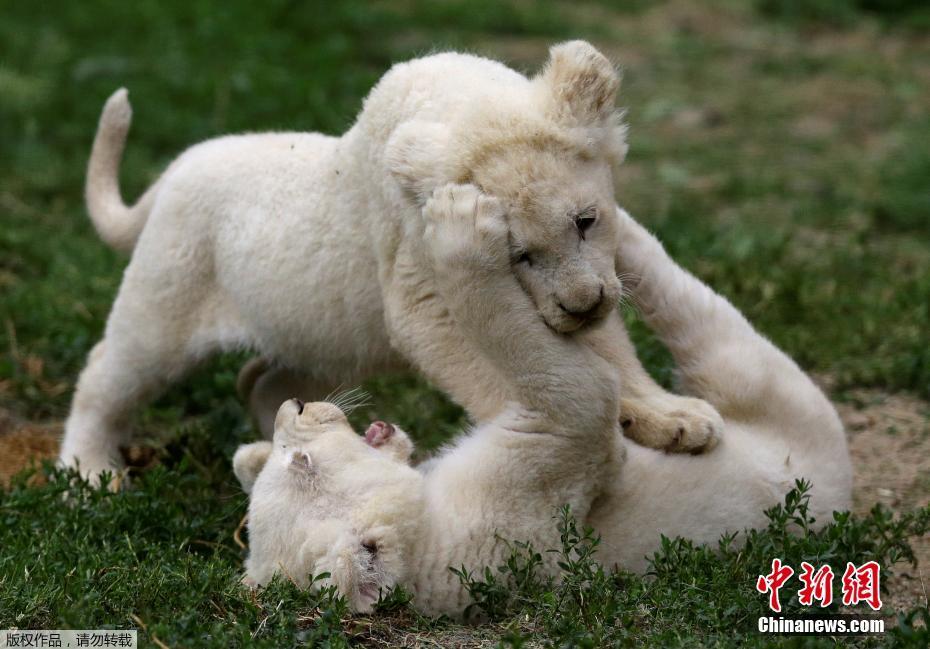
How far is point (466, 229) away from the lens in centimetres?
425

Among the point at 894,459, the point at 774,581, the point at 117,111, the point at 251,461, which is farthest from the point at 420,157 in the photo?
the point at 894,459

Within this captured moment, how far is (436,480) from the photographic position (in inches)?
187

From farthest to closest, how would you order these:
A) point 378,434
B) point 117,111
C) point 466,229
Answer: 1. point 117,111
2. point 378,434
3. point 466,229

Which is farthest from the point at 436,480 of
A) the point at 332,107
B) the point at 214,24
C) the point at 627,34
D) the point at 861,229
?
the point at 627,34

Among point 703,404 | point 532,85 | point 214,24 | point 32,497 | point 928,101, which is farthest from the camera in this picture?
point 214,24

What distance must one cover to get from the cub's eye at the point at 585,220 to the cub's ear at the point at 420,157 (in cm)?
47

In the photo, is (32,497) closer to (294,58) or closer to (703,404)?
(703,404)

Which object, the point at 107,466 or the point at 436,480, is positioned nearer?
the point at 436,480

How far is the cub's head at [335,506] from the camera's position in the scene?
4410 mm

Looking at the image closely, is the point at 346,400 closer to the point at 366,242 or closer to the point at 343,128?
the point at 366,242

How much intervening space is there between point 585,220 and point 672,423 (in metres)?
0.97

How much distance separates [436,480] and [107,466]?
208 cm

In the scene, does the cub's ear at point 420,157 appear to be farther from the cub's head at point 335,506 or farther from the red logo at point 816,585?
the red logo at point 816,585

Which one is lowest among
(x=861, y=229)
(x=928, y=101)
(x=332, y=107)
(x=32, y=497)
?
(x=32, y=497)
